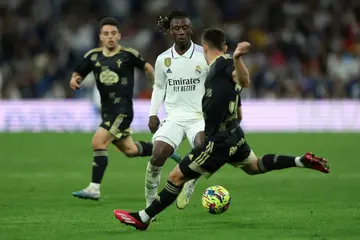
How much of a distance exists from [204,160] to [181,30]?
2102 millimetres

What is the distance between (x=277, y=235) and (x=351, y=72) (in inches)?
776

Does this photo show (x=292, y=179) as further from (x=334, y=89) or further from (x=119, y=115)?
(x=334, y=89)

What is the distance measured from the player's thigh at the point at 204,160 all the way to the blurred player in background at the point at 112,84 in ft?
10.8

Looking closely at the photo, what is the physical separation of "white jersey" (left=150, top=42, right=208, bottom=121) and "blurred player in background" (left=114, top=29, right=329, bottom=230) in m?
1.41

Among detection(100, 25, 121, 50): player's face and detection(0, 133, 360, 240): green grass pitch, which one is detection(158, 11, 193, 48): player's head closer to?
detection(100, 25, 121, 50): player's face

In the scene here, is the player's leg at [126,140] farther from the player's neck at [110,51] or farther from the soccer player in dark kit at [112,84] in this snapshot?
the player's neck at [110,51]

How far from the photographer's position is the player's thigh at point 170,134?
1017 centimetres

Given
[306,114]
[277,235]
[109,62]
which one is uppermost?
[109,62]

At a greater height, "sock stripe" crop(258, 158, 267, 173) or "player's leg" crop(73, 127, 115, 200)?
"sock stripe" crop(258, 158, 267, 173)

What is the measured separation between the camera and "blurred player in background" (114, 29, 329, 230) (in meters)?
8.78

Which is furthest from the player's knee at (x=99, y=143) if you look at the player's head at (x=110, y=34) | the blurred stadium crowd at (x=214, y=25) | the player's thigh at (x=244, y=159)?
the blurred stadium crowd at (x=214, y=25)

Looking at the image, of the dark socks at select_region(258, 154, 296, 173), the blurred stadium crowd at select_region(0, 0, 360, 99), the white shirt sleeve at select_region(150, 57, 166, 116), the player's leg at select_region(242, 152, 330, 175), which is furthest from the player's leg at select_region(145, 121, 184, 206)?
the blurred stadium crowd at select_region(0, 0, 360, 99)

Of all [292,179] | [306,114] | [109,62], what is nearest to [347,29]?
[306,114]

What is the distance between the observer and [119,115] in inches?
476
